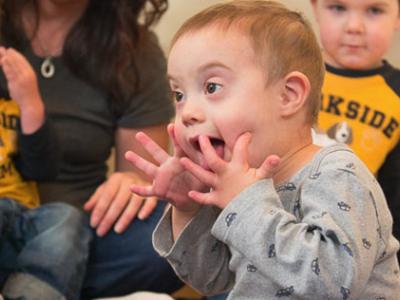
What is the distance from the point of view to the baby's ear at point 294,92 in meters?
0.78

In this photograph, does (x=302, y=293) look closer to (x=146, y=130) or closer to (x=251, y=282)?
(x=251, y=282)

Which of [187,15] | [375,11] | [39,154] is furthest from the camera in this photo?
[187,15]

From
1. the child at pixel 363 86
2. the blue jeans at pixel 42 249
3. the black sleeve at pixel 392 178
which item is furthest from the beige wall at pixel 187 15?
the blue jeans at pixel 42 249

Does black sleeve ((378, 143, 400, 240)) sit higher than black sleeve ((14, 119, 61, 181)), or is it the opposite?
black sleeve ((14, 119, 61, 181))

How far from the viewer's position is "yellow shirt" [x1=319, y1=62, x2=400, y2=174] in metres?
1.38

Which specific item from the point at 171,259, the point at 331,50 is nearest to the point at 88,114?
the point at 331,50

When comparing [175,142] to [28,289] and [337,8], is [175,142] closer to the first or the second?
[28,289]

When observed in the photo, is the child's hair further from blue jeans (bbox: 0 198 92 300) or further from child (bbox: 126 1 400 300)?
blue jeans (bbox: 0 198 92 300)

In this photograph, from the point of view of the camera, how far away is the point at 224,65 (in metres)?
0.77

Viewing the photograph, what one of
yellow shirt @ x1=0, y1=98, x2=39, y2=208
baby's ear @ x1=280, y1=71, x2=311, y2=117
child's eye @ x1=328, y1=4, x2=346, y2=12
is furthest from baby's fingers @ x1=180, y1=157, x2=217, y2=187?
child's eye @ x1=328, y1=4, x2=346, y2=12

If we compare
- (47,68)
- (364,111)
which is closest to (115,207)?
(47,68)

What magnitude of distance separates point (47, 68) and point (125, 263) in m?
0.41

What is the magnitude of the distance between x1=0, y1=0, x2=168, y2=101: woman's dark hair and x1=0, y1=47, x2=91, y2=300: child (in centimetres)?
15

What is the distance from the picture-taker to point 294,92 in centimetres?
79
